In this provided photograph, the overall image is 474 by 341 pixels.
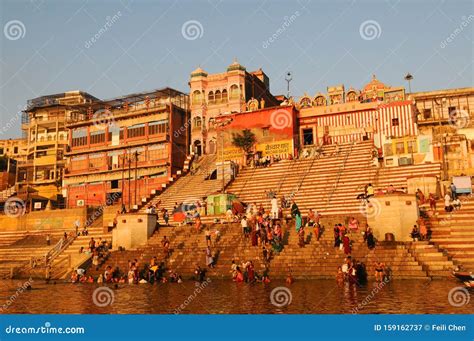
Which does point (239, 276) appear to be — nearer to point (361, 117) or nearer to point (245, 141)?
point (245, 141)

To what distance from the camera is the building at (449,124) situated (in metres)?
36.2

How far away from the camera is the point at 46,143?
6962cm

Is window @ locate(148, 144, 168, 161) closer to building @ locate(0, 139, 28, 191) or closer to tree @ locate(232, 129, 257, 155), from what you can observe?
tree @ locate(232, 129, 257, 155)

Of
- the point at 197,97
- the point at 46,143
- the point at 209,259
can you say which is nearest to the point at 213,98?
the point at 197,97

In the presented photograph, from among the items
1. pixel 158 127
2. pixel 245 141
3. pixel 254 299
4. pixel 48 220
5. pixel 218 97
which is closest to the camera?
pixel 254 299

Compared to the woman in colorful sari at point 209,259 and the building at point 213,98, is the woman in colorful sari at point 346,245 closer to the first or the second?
the woman in colorful sari at point 209,259

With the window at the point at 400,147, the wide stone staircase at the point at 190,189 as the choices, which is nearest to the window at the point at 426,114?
the window at the point at 400,147

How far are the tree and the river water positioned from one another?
28.5m

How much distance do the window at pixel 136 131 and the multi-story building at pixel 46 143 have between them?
463 inches

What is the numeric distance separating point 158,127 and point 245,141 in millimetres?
13224

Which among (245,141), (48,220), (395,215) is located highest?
(245,141)

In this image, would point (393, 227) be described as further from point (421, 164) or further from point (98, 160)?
point (98, 160)

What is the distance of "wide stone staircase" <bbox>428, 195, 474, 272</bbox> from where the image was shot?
64.9 ft

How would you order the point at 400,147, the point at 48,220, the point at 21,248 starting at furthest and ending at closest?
the point at 48,220 < the point at 400,147 < the point at 21,248
